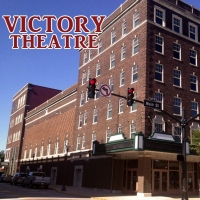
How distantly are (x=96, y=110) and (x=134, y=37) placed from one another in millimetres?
10865

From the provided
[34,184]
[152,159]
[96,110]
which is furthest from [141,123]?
[34,184]

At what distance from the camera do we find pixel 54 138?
53.1 m

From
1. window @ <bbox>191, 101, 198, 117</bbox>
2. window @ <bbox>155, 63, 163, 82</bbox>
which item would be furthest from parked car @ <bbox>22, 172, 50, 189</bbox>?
window @ <bbox>191, 101, 198, 117</bbox>

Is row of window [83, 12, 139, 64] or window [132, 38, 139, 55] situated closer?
window [132, 38, 139, 55]

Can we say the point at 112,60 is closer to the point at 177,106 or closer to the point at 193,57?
the point at 193,57

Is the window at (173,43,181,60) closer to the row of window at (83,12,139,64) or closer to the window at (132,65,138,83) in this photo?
the row of window at (83,12,139,64)

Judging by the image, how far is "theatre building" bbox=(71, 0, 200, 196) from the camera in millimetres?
28609

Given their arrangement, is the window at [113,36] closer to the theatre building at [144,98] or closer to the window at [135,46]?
the theatre building at [144,98]

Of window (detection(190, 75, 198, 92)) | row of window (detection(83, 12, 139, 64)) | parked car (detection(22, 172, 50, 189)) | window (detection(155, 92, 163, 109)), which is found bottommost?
parked car (detection(22, 172, 50, 189))

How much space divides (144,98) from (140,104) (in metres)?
0.74

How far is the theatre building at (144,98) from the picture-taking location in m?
28.6

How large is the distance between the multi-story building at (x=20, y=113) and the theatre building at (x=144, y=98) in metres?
36.1

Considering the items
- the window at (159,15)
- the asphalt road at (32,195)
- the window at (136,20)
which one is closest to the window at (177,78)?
the window at (159,15)

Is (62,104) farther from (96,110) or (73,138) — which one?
(96,110)
